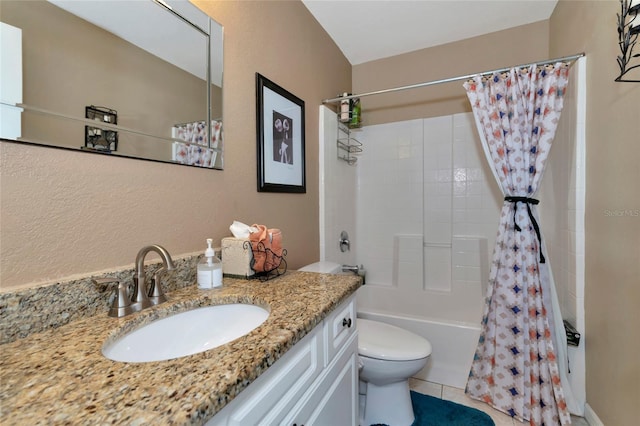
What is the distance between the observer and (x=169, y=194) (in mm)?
952

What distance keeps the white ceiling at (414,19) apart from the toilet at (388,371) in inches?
63.7

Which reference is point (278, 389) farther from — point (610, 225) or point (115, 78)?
point (610, 225)

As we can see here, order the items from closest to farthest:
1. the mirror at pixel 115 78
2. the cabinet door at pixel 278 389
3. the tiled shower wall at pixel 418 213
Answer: the cabinet door at pixel 278 389
the mirror at pixel 115 78
the tiled shower wall at pixel 418 213

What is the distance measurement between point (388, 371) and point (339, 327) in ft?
2.16

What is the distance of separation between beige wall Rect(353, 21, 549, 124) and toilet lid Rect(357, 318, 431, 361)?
1.72 metres

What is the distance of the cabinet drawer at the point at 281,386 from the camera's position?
1.70ft

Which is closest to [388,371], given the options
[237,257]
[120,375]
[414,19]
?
[237,257]

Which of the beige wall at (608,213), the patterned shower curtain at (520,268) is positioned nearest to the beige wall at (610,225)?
the beige wall at (608,213)

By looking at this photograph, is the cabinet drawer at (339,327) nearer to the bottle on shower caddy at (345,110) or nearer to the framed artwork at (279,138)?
the framed artwork at (279,138)

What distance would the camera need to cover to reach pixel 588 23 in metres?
1.41

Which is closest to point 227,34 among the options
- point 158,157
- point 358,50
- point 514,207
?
point 158,157

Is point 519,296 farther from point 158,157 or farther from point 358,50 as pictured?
point 358,50

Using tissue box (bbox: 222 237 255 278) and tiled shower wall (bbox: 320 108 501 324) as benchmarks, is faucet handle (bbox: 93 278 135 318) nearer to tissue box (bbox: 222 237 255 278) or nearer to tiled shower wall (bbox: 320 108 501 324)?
tissue box (bbox: 222 237 255 278)

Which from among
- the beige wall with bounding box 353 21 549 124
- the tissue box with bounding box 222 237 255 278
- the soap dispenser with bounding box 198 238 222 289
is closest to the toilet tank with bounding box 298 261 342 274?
the tissue box with bounding box 222 237 255 278
